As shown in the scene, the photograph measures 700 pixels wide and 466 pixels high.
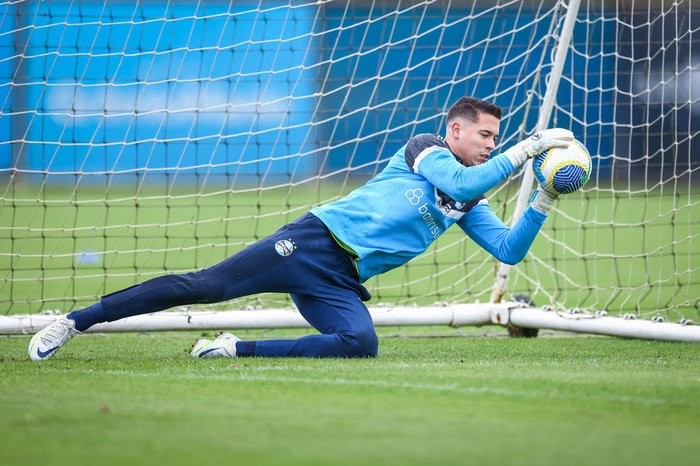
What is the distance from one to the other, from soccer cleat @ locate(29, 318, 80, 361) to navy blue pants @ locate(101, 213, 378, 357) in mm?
247

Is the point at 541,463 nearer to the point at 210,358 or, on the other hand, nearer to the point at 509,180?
the point at 210,358

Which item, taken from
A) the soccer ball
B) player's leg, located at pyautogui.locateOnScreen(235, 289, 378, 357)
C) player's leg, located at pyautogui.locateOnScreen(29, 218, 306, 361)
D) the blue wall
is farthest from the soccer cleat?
the blue wall

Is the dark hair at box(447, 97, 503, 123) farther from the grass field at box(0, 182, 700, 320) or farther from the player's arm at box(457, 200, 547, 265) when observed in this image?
the grass field at box(0, 182, 700, 320)

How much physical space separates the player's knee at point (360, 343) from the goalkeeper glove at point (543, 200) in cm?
118

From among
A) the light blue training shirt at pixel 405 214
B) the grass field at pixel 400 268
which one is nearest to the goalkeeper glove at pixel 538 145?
the light blue training shirt at pixel 405 214

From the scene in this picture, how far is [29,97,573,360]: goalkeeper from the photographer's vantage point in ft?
20.7

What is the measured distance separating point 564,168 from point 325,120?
346 cm

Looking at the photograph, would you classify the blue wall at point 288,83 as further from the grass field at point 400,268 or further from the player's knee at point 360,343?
the player's knee at point 360,343

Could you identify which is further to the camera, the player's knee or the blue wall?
the blue wall

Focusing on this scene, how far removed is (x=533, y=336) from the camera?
833 cm

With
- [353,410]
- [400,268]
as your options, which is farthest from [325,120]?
[353,410]

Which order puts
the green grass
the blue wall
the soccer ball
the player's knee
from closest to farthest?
the green grass
the soccer ball
the player's knee
the blue wall

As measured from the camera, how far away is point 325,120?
9234 mm

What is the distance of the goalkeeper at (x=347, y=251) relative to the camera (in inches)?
248
